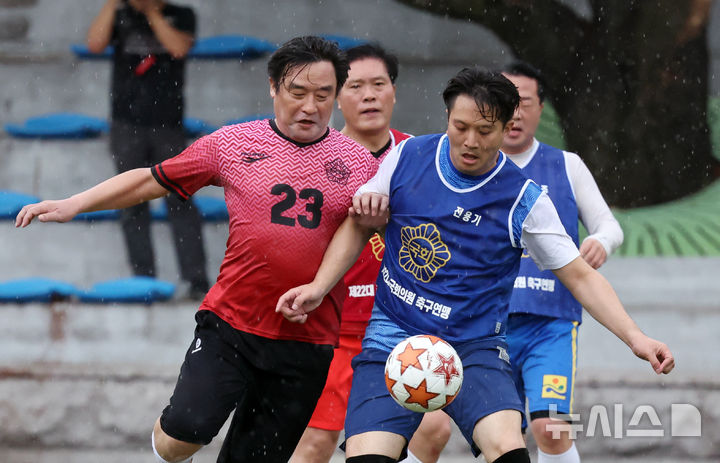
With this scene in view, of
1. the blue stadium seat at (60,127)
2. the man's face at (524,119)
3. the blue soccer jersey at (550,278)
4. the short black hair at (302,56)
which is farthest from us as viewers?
the blue stadium seat at (60,127)

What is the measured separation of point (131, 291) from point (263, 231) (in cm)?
424

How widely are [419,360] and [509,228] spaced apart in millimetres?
650

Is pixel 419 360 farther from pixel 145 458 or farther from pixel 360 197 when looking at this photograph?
pixel 145 458

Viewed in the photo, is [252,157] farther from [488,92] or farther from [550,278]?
[550,278]

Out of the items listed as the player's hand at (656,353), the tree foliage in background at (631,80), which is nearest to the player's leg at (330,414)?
the player's hand at (656,353)

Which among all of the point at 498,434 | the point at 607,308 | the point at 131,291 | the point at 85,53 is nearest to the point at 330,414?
the point at 498,434

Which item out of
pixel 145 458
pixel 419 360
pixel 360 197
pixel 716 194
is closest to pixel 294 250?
pixel 360 197

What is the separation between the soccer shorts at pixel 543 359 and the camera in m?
5.07

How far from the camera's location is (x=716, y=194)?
8719mm

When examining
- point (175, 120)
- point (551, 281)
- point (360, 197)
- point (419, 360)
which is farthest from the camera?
point (175, 120)

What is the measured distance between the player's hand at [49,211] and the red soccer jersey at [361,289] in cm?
148

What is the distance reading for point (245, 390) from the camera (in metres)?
4.44

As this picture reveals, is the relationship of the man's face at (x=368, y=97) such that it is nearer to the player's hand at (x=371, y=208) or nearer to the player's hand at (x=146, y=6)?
the player's hand at (x=371, y=208)

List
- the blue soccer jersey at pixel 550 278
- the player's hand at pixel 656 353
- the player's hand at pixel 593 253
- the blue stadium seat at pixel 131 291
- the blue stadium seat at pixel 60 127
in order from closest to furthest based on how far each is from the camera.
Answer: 1. the player's hand at pixel 656 353
2. the player's hand at pixel 593 253
3. the blue soccer jersey at pixel 550 278
4. the blue stadium seat at pixel 131 291
5. the blue stadium seat at pixel 60 127
